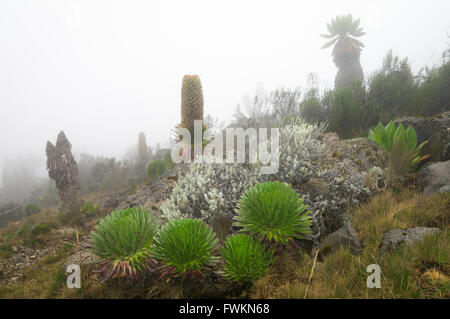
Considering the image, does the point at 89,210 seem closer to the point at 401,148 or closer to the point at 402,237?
the point at 402,237

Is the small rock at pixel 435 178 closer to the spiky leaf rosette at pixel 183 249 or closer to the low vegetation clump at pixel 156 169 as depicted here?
the spiky leaf rosette at pixel 183 249

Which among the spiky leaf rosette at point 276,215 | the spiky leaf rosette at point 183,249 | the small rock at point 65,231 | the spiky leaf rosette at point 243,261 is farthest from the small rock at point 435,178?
the small rock at point 65,231

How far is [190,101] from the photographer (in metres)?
5.48

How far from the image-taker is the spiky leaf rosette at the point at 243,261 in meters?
1.84

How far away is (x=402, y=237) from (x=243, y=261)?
5.66 feet

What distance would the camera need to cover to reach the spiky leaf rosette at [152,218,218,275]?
181cm

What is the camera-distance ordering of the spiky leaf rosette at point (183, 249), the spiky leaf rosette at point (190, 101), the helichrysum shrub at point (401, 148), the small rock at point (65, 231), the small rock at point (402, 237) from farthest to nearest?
1. the small rock at point (65, 231)
2. the spiky leaf rosette at point (190, 101)
3. the helichrysum shrub at point (401, 148)
4. the small rock at point (402, 237)
5. the spiky leaf rosette at point (183, 249)

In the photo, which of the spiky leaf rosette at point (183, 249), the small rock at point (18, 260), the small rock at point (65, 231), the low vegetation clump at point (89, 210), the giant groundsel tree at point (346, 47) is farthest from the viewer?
the giant groundsel tree at point (346, 47)

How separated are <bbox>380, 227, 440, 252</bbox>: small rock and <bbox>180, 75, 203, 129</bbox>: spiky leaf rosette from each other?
436cm

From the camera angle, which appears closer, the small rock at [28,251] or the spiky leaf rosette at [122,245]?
the spiky leaf rosette at [122,245]

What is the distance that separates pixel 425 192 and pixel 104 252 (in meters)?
4.51

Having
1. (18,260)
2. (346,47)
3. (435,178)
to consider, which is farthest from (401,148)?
(346,47)

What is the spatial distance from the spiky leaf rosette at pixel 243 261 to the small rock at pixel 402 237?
1307 millimetres

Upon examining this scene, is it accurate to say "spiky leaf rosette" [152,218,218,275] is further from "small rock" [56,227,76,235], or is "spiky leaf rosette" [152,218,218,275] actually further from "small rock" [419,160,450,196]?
"small rock" [56,227,76,235]
